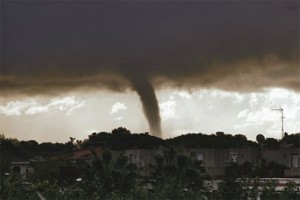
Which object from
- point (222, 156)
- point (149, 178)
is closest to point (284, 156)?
point (222, 156)

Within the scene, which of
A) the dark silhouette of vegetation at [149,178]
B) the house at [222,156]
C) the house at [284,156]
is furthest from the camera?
the house at [222,156]

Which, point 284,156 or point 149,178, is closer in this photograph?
point 149,178

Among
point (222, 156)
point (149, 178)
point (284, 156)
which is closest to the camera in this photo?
point (149, 178)

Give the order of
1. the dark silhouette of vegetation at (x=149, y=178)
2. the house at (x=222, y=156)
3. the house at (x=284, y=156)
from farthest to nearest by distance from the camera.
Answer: the house at (x=222, y=156) → the house at (x=284, y=156) → the dark silhouette of vegetation at (x=149, y=178)

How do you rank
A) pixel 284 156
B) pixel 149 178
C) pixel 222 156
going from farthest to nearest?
1. pixel 222 156
2. pixel 284 156
3. pixel 149 178

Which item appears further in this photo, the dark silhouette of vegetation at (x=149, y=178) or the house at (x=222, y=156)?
the house at (x=222, y=156)

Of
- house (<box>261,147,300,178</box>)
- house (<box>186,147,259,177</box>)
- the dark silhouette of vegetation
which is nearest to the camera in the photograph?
the dark silhouette of vegetation

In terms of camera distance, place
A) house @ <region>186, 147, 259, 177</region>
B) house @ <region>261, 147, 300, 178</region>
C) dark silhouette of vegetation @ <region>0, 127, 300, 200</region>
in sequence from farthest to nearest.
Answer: house @ <region>186, 147, 259, 177</region> → house @ <region>261, 147, 300, 178</region> → dark silhouette of vegetation @ <region>0, 127, 300, 200</region>

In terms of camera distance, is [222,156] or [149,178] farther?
[222,156]

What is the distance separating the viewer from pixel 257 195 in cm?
1409

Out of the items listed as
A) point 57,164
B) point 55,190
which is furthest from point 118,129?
point 55,190

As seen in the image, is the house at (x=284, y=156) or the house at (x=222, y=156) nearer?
the house at (x=284, y=156)

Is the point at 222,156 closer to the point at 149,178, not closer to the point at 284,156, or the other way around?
the point at 284,156

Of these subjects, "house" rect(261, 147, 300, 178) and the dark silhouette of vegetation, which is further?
"house" rect(261, 147, 300, 178)
